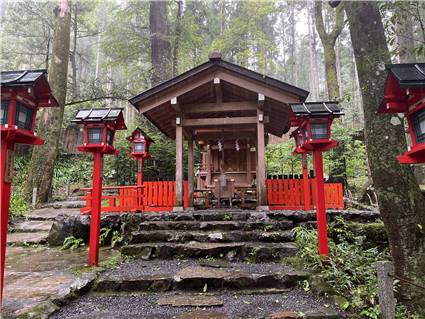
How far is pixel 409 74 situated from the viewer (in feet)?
8.04

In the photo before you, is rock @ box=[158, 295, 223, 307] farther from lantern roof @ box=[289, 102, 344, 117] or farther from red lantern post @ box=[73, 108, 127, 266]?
lantern roof @ box=[289, 102, 344, 117]

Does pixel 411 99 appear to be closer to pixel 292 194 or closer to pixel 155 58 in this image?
pixel 292 194

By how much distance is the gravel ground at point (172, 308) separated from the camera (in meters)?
3.28

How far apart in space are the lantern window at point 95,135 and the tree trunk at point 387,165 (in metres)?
4.51

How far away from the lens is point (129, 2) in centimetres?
1631

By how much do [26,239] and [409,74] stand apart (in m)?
8.68

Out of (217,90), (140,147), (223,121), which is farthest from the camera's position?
(140,147)

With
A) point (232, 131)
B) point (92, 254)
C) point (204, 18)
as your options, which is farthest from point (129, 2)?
point (92, 254)

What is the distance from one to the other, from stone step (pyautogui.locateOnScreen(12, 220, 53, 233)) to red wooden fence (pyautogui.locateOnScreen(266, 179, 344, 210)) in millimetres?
6866

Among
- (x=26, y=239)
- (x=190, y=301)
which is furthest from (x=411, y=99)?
(x=26, y=239)

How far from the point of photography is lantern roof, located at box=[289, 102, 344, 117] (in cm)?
473

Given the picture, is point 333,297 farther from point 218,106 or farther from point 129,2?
point 129,2

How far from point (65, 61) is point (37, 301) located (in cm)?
1068

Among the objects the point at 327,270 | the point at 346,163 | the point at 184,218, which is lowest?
the point at 327,270
